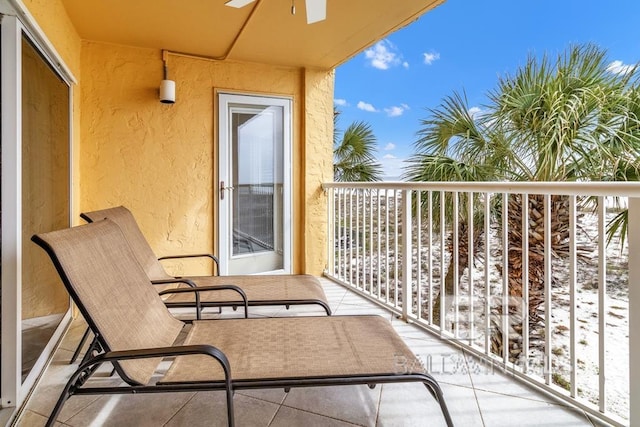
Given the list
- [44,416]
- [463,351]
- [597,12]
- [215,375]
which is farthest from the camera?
[597,12]

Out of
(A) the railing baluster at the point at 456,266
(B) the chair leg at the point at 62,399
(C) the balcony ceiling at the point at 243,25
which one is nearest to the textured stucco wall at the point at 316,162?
(C) the balcony ceiling at the point at 243,25

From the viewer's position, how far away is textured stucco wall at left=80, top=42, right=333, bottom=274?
3359 millimetres

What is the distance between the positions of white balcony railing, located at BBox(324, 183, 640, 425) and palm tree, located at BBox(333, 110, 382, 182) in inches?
95.0

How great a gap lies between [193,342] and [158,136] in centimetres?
262

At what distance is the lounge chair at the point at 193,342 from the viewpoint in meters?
1.23

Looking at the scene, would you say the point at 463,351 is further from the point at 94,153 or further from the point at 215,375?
the point at 94,153

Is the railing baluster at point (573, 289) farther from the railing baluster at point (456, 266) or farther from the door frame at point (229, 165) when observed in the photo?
the door frame at point (229, 165)

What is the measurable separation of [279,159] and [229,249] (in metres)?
1.18

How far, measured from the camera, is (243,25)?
3064mm

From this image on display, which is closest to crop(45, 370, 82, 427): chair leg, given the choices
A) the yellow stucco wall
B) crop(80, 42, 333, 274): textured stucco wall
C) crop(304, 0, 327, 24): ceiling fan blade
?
the yellow stucco wall

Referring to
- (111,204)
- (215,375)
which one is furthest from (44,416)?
(111,204)

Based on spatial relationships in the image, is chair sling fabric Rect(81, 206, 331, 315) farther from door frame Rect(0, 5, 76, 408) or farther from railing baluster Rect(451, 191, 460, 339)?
railing baluster Rect(451, 191, 460, 339)

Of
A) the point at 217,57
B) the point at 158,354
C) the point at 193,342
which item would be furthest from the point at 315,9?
the point at 158,354

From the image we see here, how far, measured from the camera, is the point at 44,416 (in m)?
1.62
